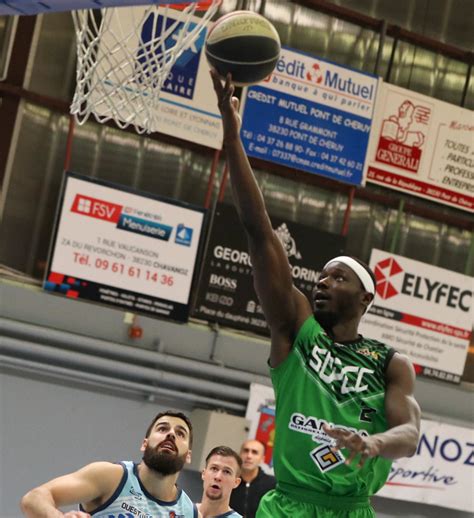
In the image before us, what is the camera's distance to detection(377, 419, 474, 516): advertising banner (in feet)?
42.1

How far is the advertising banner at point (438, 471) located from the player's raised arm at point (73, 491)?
24.5 feet

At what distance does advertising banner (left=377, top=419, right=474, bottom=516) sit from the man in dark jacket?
3.70 metres

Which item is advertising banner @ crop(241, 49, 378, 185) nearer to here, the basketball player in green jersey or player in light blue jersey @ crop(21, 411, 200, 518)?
player in light blue jersey @ crop(21, 411, 200, 518)

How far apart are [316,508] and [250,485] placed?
574 centimetres

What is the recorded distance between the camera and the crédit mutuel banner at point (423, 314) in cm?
1318

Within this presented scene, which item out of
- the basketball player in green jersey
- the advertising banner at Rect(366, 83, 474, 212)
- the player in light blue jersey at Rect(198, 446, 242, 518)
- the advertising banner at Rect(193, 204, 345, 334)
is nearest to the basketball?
the basketball player in green jersey

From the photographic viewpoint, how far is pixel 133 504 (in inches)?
227

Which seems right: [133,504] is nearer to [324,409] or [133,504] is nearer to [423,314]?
[324,409]

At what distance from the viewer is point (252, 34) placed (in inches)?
177

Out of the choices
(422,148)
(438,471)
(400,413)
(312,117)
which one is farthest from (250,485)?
(422,148)

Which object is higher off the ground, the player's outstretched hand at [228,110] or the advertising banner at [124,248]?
the player's outstretched hand at [228,110]

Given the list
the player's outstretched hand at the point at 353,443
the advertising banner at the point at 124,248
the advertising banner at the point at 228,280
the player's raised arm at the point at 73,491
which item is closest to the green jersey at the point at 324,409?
the player's outstretched hand at the point at 353,443

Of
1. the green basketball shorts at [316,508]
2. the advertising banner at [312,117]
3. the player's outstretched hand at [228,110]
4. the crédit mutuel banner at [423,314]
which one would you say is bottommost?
the green basketball shorts at [316,508]

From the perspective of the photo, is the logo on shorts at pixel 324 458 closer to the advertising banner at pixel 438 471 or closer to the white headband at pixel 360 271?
the white headband at pixel 360 271
